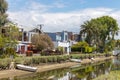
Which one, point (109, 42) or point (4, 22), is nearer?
point (4, 22)

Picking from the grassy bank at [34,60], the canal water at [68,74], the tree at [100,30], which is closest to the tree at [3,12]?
the grassy bank at [34,60]

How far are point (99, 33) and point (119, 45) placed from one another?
43.8 metres

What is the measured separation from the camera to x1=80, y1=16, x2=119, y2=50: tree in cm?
11175

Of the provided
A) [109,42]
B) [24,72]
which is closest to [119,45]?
[109,42]

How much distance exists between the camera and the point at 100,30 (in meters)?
118

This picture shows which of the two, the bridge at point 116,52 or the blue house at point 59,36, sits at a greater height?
the blue house at point 59,36

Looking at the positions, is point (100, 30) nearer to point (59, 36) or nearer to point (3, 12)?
point (59, 36)

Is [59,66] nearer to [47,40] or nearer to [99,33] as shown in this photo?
[47,40]

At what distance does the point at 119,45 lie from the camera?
157750mm

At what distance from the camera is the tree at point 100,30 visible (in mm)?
111750

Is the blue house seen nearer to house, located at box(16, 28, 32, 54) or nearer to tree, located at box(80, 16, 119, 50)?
tree, located at box(80, 16, 119, 50)

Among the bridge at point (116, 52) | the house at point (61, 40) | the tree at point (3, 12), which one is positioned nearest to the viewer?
the tree at point (3, 12)

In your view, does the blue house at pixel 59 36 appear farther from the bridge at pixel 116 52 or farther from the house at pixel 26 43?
the bridge at pixel 116 52

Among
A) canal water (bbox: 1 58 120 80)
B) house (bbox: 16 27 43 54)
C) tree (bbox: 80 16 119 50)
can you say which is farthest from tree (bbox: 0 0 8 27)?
tree (bbox: 80 16 119 50)
